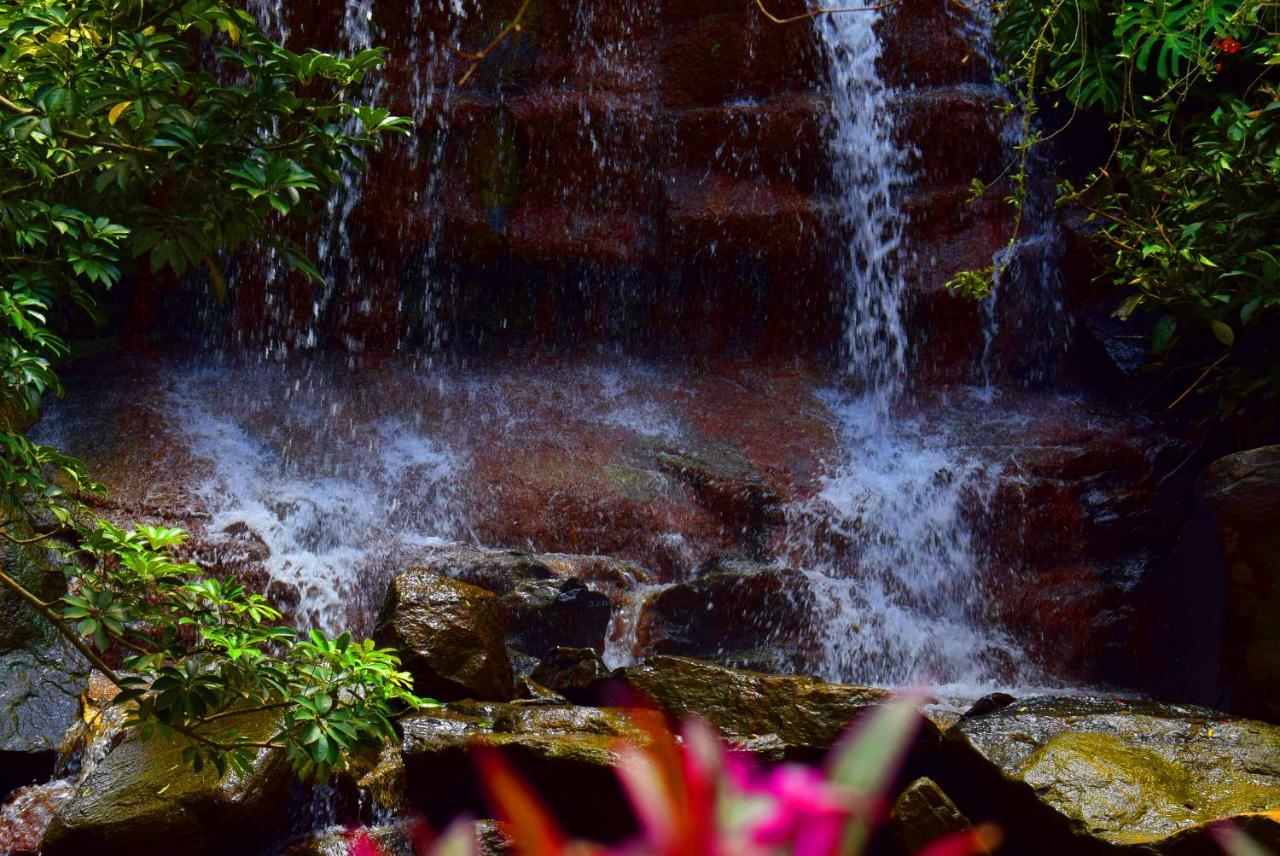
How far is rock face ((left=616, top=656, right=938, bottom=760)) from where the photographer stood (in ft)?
14.4

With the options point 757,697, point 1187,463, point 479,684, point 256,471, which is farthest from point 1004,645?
point 256,471

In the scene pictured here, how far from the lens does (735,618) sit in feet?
21.3

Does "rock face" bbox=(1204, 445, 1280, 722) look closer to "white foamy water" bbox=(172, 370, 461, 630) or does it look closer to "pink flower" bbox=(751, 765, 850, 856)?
"white foamy water" bbox=(172, 370, 461, 630)

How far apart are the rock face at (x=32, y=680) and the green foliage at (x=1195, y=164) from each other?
529 centimetres

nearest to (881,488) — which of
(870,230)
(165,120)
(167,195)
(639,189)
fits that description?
(870,230)

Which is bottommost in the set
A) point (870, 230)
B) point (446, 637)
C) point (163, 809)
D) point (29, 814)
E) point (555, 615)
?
point (29, 814)

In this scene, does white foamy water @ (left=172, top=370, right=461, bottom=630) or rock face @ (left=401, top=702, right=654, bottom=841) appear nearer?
rock face @ (left=401, top=702, right=654, bottom=841)

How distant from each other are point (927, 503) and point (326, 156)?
5.58 m

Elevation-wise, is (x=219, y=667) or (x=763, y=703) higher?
(x=219, y=667)

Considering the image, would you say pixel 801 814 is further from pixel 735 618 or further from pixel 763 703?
pixel 735 618

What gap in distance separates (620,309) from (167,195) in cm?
643

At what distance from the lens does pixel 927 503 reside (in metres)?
7.48

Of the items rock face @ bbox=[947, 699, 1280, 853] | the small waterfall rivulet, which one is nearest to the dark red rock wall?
the small waterfall rivulet

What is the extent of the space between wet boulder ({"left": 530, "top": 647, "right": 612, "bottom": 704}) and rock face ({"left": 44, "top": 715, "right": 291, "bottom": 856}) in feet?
4.58
